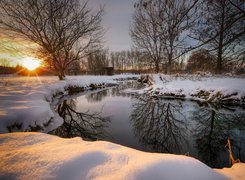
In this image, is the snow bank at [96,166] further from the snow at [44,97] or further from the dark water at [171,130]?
the snow at [44,97]

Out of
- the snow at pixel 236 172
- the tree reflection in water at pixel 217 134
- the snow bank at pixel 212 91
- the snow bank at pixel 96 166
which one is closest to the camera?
the snow bank at pixel 96 166

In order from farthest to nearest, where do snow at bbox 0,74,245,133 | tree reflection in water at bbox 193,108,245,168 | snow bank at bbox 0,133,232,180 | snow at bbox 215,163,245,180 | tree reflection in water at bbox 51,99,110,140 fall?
tree reflection in water at bbox 51,99,110,140 → snow at bbox 0,74,245,133 → tree reflection in water at bbox 193,108,245,168 → snow at bbox 215,163,245,180 → snow bank at bbox 0,133,232,180

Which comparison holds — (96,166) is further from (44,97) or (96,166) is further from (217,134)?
(44,97)

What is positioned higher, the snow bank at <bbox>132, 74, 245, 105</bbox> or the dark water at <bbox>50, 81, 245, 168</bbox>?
the snow bank at <bbox>132, 74, 245, 105</bbox>

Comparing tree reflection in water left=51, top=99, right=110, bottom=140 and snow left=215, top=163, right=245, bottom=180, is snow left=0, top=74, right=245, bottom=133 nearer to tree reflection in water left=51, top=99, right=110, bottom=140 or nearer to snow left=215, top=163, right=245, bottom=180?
tree reflection in water left=51, top=99, right=110, bottom=140

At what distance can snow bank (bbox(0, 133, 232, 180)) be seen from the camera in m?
1.18

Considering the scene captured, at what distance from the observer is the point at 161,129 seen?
198 inches

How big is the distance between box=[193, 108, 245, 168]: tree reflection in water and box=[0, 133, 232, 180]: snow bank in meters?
2.19

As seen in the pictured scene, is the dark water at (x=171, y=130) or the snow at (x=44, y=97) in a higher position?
the snow at (x=44, y=97)

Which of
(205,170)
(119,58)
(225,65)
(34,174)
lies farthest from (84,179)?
(119,58)

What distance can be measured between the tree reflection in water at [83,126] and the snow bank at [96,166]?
120 inches

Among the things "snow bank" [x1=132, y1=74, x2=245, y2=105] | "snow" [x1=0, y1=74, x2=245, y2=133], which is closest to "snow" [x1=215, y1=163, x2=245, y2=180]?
"snow" [x1=0, y1=74, x2=245, y2=133]

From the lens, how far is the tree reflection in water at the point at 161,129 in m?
3.91

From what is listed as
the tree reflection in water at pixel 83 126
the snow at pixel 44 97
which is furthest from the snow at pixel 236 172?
the snow at pixel 44 97
